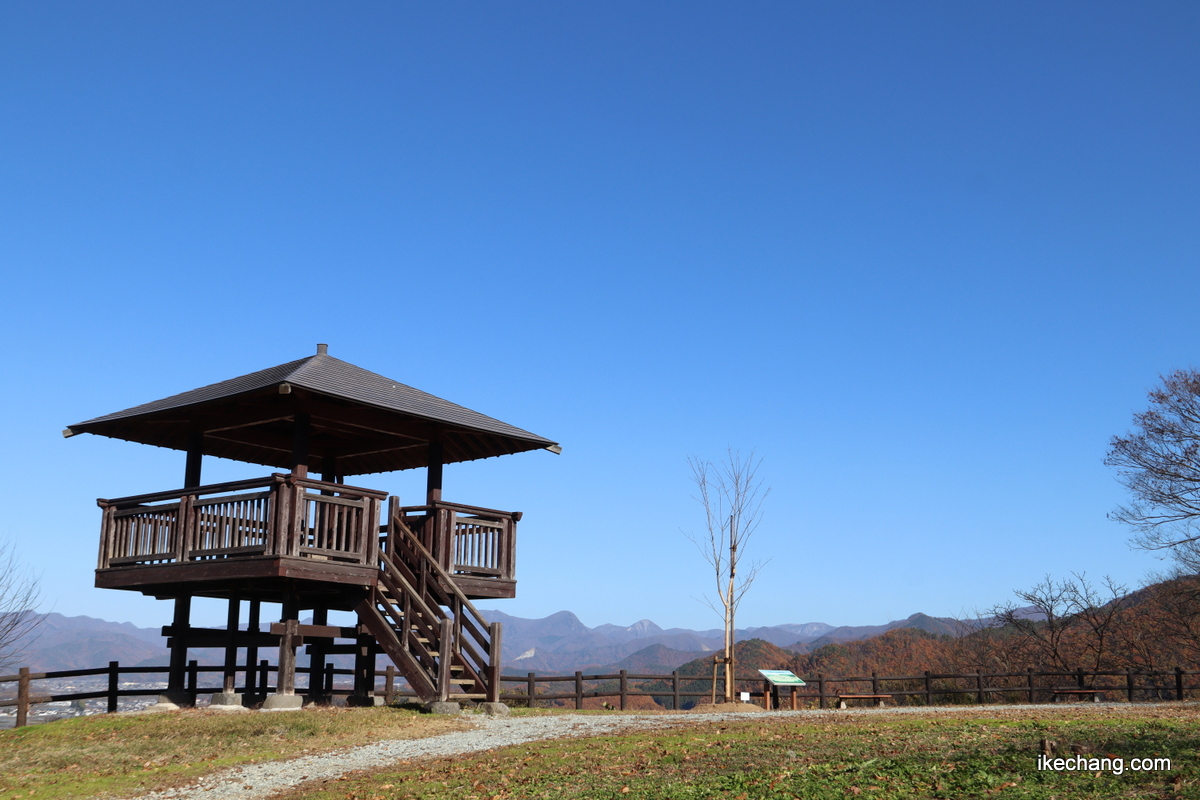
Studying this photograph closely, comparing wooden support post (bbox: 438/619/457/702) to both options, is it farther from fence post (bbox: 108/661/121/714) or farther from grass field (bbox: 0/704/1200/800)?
fence post (bbox: 108/661/121/714)

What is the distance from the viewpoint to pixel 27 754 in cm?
1302

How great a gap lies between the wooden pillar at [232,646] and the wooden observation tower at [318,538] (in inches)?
1.4

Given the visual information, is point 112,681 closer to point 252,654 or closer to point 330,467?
point 252,654

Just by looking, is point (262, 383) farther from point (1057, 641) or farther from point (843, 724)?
point (1057, 641)

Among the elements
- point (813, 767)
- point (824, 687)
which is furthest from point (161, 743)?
point (824, 687)

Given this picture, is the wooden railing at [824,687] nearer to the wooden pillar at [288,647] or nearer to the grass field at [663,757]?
the wooden pillar at [288,647]

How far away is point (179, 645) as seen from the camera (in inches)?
752

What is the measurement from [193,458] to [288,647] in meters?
4.44

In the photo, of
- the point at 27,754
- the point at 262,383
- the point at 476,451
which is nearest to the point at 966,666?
the point at 476,451
